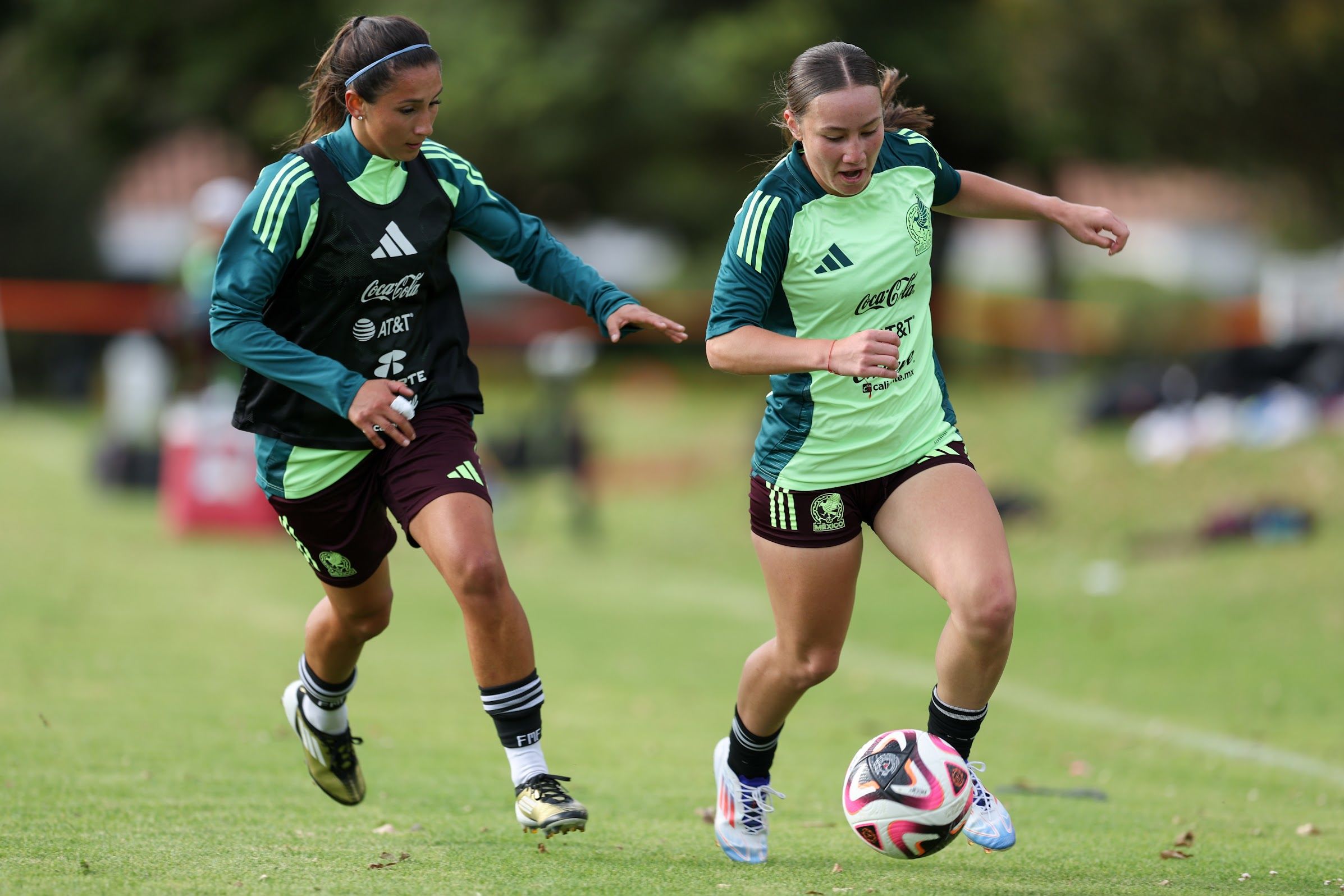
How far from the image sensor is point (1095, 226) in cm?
504

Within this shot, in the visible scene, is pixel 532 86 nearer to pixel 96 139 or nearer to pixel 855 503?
pixel 96 139

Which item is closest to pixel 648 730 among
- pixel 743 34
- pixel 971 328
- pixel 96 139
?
pixel 743 34

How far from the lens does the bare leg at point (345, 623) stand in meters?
5.18

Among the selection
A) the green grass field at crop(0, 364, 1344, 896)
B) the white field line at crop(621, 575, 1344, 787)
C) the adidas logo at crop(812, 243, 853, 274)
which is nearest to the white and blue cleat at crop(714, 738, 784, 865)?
the green grass field at crop(0, 364, 1344, 896)

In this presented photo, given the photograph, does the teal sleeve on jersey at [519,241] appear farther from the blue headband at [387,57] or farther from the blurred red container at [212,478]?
the blurred red container at [212,478]

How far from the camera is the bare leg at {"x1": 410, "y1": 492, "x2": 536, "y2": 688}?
464cm

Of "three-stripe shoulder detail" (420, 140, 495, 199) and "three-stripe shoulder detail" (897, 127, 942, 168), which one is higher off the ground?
"three-stripe shoulder detail" (897, 127, 942, 168)

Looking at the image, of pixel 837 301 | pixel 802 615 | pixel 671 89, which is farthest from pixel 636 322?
pixel 671 89

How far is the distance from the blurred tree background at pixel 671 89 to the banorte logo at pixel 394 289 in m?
12.6

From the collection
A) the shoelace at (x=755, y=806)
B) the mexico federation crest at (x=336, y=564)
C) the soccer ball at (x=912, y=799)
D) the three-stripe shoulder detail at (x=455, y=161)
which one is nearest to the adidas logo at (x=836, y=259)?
the three-stripe shoulder detail at (x=455, y=161)

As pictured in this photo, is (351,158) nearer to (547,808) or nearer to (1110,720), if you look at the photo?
(547,808)

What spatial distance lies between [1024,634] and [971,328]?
22957 mm

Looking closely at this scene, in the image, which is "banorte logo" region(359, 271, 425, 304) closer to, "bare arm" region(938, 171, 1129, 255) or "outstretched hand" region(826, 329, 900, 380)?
"outstretched hand" region(826, 329, 900, 380)

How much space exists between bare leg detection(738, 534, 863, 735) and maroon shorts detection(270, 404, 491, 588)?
931mm
